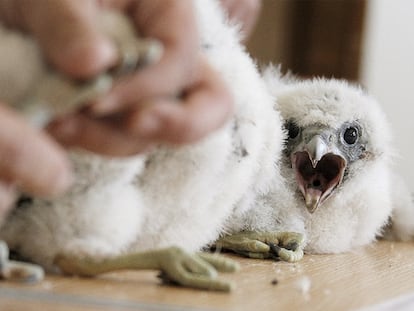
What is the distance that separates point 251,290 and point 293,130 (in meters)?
0.26

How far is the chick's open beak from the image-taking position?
826 millimetres

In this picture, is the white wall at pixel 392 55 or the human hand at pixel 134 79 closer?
the human hand at pixel 134 79

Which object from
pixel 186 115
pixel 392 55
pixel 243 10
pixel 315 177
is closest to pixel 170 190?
pixel 186 115

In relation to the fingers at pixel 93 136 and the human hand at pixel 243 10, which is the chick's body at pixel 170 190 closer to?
the fingers at pixel 93 136

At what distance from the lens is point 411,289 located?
717 mm

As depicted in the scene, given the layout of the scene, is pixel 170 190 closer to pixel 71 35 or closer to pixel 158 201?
pixel 158 201

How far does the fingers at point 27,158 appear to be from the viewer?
479mm

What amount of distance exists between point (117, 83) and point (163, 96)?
34 mm

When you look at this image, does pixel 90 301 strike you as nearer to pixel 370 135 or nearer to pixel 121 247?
pixel 121 247

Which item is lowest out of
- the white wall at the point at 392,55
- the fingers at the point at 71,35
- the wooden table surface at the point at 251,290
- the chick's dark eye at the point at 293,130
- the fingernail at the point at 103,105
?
the wooden table surface at the point at 251,290

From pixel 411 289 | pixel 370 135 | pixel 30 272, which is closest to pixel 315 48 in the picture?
pixel 370 135

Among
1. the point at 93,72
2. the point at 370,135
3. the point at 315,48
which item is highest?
the point at 315,48

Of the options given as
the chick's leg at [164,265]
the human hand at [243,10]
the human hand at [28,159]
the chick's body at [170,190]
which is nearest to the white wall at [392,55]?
the human hand at [243,10]

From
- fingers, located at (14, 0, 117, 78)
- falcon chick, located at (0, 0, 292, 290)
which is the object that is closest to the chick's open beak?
falcon chick, located at (0, 0, 292, 290)
